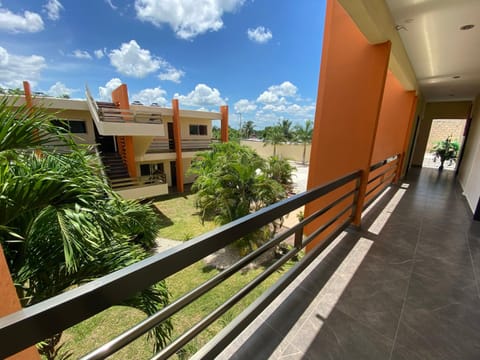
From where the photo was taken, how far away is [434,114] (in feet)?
30.0

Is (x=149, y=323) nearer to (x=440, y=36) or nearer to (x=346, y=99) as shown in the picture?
(x=346, y=99)

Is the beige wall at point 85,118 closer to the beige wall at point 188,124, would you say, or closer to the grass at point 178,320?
the beige wall at point 188,124

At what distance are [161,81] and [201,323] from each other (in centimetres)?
4294

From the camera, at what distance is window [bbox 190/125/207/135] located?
1283cm

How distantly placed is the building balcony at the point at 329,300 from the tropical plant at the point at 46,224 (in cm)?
78

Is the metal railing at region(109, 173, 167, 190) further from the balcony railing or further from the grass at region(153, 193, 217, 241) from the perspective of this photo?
the balcony railing

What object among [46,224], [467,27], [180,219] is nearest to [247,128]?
[180,219]

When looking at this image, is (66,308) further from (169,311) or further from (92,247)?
(92,247)

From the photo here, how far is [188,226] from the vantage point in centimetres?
791

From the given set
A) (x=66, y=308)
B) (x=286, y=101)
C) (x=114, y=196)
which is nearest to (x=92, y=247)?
(x=114, y=196)

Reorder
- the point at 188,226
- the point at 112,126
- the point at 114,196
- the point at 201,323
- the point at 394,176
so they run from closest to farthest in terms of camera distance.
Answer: the point at 201,323 → the point at 114,196 → the point at 394,176 → the point at 112,126 → the point at 188,226

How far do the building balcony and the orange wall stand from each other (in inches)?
84.4

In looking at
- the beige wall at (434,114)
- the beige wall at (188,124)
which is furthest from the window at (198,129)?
the beige wall at (434,114)

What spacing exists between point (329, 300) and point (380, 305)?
1.33ft
